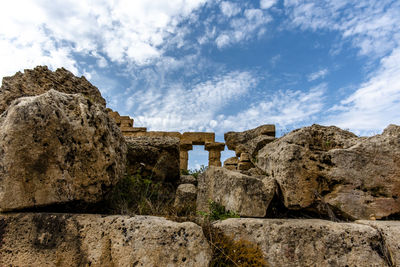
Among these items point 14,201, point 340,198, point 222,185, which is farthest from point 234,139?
point 14,201

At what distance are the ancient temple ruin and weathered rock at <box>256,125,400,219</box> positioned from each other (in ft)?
29.2

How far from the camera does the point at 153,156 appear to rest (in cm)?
331

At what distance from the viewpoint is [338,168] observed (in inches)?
99.9

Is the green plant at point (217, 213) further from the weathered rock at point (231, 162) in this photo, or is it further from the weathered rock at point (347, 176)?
the weathered rock at point (231, 162)

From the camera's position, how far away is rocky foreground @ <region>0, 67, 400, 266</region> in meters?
1.88

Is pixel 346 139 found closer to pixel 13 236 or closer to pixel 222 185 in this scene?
pixel 222 185

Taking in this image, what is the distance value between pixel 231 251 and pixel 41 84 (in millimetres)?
3953

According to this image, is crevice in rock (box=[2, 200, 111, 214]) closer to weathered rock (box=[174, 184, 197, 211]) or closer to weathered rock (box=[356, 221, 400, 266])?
weathered rock (box=[174, 184, 197, 211])

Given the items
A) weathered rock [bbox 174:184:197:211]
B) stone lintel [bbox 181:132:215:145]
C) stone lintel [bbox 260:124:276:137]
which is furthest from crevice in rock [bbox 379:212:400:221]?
stone lintel [bbox 181:132:215:145]

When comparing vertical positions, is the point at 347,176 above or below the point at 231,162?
below

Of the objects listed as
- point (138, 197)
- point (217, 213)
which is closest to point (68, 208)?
point (138, 197)

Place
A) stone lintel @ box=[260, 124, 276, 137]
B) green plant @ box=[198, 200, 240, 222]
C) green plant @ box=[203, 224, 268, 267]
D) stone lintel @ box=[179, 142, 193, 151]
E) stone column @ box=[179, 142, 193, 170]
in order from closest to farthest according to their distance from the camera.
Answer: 1. green plant @ box=[203, 224, 268, 267]
2. green plant @ box=[198, 200, 240, 222]
3. stone lintel @ box=[260, 124, 276, 137]
4. stone column @ box=[179, 142, 193, 170]
5. stone lintel @ box=[179, 142, 193, 151]

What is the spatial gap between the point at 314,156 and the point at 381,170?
2.11 feet

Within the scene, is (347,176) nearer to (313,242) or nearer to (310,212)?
(310,212)
